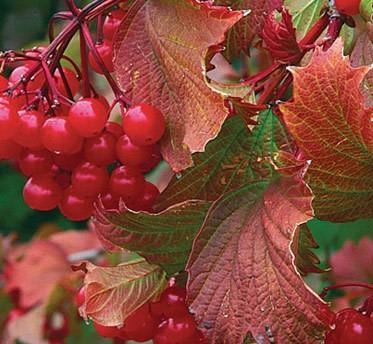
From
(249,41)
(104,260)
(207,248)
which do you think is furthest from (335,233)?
(207,248)

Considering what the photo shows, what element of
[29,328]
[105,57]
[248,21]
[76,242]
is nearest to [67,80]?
[105,57]

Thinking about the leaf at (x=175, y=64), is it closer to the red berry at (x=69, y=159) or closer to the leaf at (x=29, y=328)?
the red berry at (x=69, y=159)

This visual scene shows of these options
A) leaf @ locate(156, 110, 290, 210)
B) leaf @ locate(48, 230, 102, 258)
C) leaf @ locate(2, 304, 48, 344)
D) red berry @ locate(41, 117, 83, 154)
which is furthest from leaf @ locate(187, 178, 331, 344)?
leaf @ locate(48, 230, 102, 258)

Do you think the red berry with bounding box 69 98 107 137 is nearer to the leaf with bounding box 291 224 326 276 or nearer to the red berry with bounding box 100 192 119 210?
the red berry with bounding box 100 192 119 210

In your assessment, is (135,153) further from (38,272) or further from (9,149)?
(38,272)

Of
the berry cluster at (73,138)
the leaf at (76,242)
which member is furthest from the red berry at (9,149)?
the leaf at (76,242)

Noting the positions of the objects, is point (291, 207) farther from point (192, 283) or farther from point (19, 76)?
point (19, 76)
